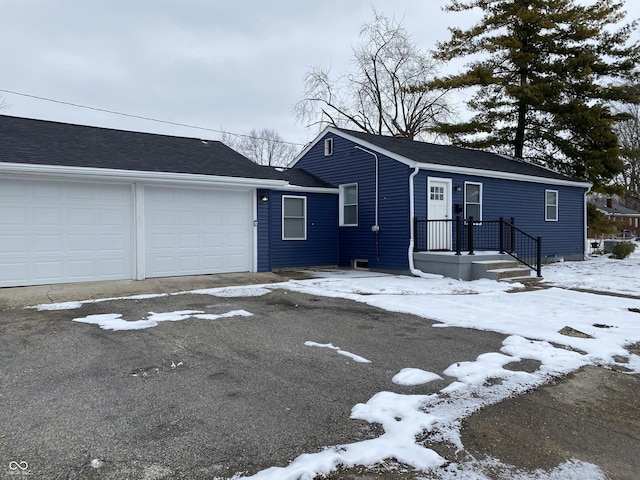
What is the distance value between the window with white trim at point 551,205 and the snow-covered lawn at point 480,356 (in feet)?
14.6

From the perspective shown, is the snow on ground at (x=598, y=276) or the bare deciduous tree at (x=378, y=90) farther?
the bare deciduous tree at (x=378, y=90)

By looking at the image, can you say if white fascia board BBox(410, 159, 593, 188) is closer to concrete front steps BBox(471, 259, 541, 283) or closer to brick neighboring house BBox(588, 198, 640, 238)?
concrete front steps BBox(471, 259, 541, 283)

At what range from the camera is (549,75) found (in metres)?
19.6

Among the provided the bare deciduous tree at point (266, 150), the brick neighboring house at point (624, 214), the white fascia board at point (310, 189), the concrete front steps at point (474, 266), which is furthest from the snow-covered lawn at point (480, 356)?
the brick neighboring house at point (624, 214)

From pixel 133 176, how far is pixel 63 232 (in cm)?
168

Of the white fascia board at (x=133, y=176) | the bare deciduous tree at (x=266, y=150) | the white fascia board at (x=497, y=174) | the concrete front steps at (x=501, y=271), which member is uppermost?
the bare deciduous tree at (x=266, y=150)

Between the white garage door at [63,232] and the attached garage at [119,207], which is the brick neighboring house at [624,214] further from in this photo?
the white garage door at [63,232]

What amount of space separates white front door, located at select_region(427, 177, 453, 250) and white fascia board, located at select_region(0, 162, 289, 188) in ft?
12.5

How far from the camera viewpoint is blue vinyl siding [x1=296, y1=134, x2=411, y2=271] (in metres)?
11.9

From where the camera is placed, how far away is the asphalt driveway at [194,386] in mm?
2645

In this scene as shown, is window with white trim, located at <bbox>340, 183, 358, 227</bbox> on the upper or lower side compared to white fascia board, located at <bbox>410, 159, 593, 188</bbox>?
lower

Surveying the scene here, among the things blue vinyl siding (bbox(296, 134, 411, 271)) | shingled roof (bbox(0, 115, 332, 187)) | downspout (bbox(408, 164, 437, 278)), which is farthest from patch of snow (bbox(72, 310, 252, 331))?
blue vinyl siding (bbox(296, 134, 411, 271))

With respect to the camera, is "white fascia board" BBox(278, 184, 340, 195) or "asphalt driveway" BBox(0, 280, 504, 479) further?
"white fascia board" BBox(278, 184, 340, 195)

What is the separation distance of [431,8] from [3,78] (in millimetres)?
19928
